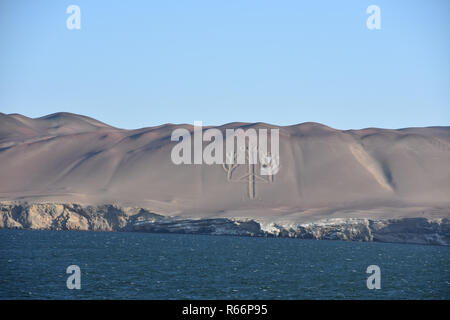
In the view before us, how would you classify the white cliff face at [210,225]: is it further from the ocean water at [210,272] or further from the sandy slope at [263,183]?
the ocean water at [210,272]

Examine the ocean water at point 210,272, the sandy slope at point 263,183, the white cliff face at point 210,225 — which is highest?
the sandy slope at point 263,183

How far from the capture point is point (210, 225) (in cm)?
13625

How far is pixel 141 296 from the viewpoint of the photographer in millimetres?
49312

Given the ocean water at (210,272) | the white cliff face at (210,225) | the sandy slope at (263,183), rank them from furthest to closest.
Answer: the sandy slope at (263,183), the white cliff face at (210,225), the ocean water at (210,272)

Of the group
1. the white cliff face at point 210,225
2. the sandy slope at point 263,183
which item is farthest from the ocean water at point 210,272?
the sandy slope at point 263,183

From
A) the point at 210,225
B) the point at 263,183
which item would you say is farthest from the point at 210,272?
the point at 263,183

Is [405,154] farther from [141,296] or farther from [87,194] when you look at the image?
[141,296]

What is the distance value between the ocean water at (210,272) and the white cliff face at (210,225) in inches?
1029

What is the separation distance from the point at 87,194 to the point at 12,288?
376 ft

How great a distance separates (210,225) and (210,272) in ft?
233

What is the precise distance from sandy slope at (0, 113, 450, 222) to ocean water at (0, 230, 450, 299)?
50039 millimetres

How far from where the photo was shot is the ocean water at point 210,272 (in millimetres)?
51906

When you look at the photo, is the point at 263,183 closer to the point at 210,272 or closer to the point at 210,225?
the point at 210,225
